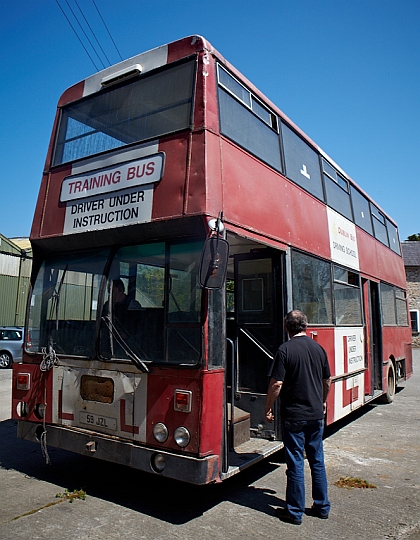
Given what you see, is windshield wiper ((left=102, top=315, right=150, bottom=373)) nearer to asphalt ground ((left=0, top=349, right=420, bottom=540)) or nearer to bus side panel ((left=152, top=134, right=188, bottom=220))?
bus side panel ((left=152, top=134, right=188, bottom=220))

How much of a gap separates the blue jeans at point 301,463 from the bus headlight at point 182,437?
92cm

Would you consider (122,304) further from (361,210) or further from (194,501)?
(361,210)

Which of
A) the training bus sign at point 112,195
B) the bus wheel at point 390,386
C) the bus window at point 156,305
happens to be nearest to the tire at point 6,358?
the bus wheel at point 390,386

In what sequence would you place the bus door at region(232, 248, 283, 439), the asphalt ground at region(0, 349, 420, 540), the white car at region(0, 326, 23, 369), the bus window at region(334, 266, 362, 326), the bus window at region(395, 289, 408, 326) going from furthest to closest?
1. the white car at region(0, 326, 23, 369)
2. the bus window at region(395, 289, 408, 326)
3. the bus window at region(334, 266, 362, 326)
4. the bus door at region(232, 248, 283, 439)
5. the asphalt ground at region(0, 349, 420, 540)

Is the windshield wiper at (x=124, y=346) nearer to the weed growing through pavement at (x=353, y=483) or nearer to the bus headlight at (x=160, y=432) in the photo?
the bus headlight at (x=160, y=432)

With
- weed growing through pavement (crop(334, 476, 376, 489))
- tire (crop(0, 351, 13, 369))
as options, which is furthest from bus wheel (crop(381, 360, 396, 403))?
tire (crop(0, 351, 13, 369))

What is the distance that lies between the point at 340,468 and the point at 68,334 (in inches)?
149

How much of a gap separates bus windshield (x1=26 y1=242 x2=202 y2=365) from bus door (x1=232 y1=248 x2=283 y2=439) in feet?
5.87

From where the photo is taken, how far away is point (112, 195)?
5.22 metres

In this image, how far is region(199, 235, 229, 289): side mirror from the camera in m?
4.24

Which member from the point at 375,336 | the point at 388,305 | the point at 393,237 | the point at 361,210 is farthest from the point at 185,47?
the point at 393,237

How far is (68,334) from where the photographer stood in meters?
5.39

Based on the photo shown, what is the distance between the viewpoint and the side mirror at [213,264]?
4242 millimetres

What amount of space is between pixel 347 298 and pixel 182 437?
4719mm
